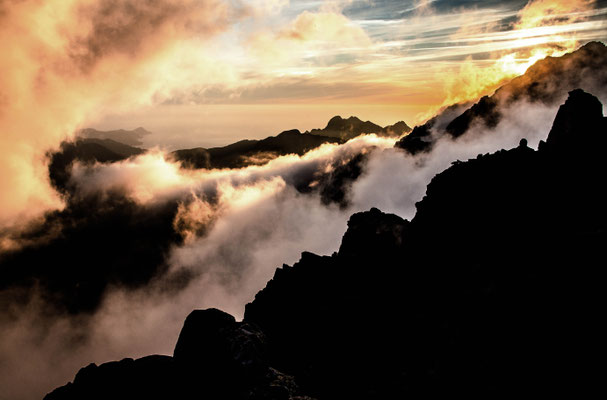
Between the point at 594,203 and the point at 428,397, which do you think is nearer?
the point at 428,397

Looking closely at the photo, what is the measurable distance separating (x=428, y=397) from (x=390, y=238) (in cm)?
3234

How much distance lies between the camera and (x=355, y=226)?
207 ft

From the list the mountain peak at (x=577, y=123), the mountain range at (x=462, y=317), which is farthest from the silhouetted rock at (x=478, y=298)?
the mountain peak at (x=577, y=123)

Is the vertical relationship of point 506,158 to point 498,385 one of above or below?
above

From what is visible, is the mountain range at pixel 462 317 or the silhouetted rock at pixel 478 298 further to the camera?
the silhouetted rock at pixel 478 298

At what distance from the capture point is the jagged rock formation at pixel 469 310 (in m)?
22.8

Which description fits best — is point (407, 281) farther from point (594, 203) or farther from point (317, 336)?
point (594, 203)

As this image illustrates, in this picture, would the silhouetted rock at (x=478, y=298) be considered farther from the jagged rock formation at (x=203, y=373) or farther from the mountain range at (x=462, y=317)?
the jagged rock formation at (x=203, y=373)

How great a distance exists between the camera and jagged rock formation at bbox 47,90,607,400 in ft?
74.9

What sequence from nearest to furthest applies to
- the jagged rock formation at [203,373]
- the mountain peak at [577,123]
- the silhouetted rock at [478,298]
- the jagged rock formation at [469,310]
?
the jagged rock formation at [203,373]
the jagged rock formation at [469,310]
the silhouetted rock at [478,298]
the mountain peak at [577,123]

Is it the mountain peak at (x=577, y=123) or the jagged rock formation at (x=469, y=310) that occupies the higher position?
the mountain peak at (x=577, y=123)

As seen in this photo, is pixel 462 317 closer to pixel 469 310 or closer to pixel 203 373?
pixel 469 310

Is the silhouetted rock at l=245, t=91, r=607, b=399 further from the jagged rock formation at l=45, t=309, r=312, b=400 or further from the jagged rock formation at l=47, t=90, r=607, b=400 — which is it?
the jagged rock formation at l=45, t=309, r=312, b=400

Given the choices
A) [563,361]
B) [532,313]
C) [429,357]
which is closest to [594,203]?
[532,313]
